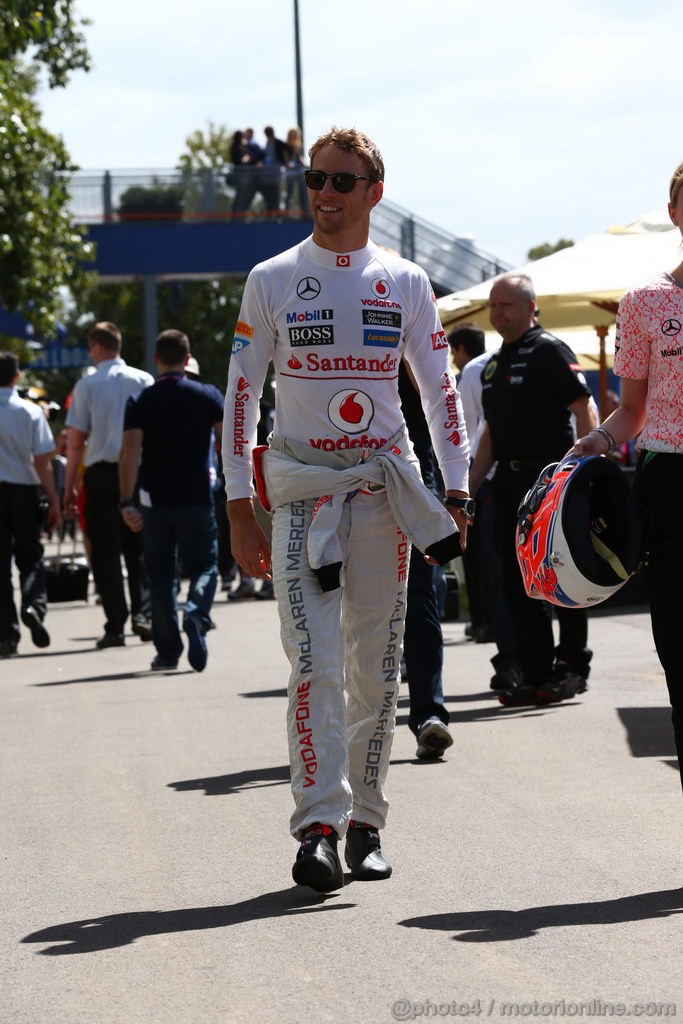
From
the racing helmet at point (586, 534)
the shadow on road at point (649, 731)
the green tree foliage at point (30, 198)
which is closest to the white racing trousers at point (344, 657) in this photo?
the racing helmet at point (586, 534)

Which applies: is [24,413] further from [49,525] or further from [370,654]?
[370,654]

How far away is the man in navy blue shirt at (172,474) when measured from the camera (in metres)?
11.7

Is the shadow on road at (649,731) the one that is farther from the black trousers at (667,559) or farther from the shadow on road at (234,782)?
the black trousers at (667,559)

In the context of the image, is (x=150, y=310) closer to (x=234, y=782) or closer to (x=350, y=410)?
(x=234, y=782)

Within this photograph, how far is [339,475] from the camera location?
5.46 meters

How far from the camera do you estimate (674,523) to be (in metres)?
5.36

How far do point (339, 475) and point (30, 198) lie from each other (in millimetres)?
18093

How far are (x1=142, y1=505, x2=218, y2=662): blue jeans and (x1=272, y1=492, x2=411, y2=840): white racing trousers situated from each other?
235 inches

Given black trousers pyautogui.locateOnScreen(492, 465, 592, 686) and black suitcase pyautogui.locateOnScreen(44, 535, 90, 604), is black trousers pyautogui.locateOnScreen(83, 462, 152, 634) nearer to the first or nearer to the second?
black suitcase pyautogui.locateOnScreen(44, 535, 90, 604)

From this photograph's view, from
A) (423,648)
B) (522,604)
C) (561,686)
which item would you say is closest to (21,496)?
(522,604)

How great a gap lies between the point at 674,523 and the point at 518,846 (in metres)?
1.25

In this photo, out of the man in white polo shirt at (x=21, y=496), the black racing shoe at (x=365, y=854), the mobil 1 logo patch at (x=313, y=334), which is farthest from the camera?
the man in white polo shirt at (x=21, y=496)

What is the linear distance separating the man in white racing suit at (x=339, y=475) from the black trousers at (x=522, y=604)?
12.2ft

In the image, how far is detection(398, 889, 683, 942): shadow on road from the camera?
482cm
